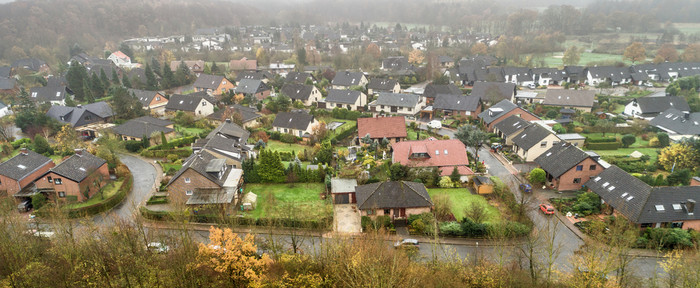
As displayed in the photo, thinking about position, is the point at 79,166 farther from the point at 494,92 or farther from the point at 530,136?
the point at 494,92

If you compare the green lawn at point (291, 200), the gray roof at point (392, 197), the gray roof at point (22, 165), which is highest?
the gray roof at point (22, 165)

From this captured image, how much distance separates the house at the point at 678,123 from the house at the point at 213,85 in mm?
84336

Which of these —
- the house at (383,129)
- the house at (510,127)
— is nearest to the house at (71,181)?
the house at (383,129)

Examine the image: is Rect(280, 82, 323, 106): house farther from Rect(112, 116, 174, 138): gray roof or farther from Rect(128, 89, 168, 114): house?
Rect(112, 116, 174, 138): gray roof

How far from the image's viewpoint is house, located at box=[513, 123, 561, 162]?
4997cm

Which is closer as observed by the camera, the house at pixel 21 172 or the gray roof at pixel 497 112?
the house at pixel 21 172

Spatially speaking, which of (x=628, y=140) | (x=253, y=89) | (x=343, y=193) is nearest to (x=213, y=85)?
(x=253, y=89)

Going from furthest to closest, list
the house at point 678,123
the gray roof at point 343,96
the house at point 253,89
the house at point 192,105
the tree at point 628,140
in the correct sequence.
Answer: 1. the house at point 253,89
2. the gray roof at point 343,96
3. the house at point 192,105
4. the house at point 678,123
5. the tree at point 628,140

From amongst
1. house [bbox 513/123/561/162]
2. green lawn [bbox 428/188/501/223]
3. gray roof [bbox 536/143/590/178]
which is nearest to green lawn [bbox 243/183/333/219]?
green lawn [bbox 428/188/501/223]

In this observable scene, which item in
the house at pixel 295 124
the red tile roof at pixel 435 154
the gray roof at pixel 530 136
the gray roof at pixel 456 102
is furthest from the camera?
the gray roof at pixel 456 102

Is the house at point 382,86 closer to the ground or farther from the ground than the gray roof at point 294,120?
farther from the ground

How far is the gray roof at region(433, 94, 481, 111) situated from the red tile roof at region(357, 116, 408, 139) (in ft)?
60.1

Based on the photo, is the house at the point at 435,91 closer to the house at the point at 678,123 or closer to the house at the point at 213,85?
the house at the point at 678,123

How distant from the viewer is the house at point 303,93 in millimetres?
81812
